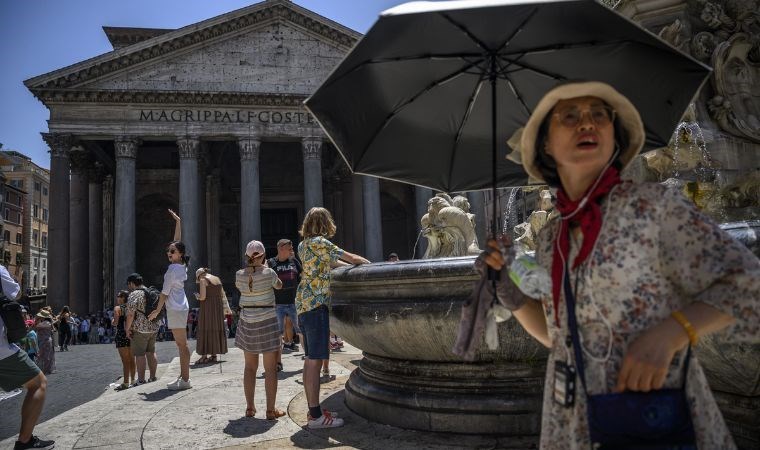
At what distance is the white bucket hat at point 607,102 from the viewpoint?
140cm

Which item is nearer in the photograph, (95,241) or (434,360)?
(434,360)

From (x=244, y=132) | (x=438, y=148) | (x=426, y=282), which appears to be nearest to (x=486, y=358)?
(x=426, y=282)

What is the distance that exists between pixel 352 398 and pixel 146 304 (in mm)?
3508

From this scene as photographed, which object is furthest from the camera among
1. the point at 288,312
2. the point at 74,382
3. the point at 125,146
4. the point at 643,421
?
the point at 125,146

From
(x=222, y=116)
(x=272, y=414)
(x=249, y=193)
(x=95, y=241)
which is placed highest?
(x=222, y=116)

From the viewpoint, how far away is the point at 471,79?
2.19 metres

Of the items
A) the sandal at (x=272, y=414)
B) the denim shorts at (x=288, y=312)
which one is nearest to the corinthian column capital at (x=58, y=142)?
the denim shorts at (x=288, y=312)

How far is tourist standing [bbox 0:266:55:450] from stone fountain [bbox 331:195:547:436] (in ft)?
7.20

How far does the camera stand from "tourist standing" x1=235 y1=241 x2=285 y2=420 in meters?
4.05

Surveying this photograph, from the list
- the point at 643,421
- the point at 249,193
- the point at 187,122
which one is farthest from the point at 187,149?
the point at 643,421

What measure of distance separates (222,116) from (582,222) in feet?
77.5

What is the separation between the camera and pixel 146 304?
633 cm

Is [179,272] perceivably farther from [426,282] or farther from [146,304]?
[426,282]

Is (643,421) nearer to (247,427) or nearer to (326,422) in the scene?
(326,422)
